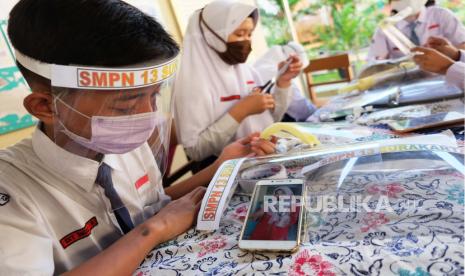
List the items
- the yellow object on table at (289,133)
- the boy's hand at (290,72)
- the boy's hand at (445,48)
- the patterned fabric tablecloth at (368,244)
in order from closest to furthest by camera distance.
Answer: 1. the patterned fabric tablecloth at (368,244)
2. the yellow object on table at (289,133)
3. the boy's hand at (445,48)
4. the boy's hand at (290,72)

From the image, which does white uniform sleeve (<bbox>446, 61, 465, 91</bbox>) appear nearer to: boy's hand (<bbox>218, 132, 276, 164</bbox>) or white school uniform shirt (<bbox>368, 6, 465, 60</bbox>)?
boy's hand (<bbox>218, 132, 276, 164</bbox>)

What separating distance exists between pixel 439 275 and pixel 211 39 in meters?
1.16

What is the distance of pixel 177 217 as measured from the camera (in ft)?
2.00

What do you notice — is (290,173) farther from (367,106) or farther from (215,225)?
(367,106)

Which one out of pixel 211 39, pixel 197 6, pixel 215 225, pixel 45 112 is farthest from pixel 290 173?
pixel 197 6

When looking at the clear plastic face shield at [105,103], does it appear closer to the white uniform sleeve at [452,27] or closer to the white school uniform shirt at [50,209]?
the white school uniform shirt at [50,209]

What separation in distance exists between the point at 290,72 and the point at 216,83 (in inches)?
13.7

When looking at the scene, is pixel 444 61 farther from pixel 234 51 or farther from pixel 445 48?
pixel 234 51

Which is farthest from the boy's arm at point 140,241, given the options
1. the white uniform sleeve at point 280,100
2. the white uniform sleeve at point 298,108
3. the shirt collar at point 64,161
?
the white uniform sleeve at point 298,108

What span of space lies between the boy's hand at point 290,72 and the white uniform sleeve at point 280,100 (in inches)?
0.9

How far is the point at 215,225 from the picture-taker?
572mm

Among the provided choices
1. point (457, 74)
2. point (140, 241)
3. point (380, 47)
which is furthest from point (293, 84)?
point (140, 241)

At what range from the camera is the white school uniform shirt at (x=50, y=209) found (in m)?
0.48

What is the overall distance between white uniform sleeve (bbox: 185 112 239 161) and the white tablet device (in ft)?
2.09
